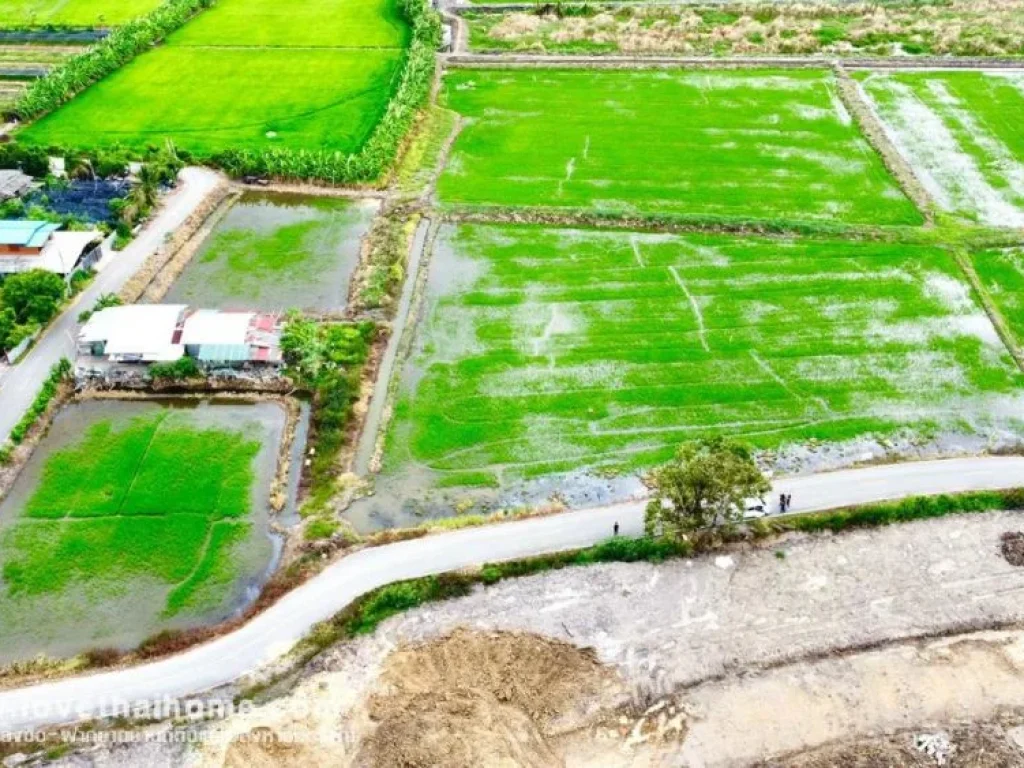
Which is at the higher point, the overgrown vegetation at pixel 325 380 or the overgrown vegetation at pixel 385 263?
the overgrown vegetation at pixel 385 263

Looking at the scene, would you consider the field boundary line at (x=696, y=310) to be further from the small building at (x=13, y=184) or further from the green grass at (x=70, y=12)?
the green grass at (x=70, y=12)

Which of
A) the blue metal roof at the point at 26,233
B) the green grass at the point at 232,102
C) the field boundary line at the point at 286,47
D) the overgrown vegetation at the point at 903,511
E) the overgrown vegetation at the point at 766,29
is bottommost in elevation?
the overgrown vegetation at the point at 903,511

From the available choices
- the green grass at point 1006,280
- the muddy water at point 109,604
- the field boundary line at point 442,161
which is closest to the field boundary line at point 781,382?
the green grass at point 1006,280

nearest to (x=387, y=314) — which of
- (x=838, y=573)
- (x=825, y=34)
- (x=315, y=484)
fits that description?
(x=315, y=484)

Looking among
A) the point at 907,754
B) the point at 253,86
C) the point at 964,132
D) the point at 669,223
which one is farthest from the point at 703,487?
the point at 253,86

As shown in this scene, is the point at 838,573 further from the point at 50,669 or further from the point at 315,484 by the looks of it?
the point at 50,669

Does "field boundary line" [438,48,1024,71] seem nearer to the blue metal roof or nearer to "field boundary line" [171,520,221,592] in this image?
the blue metal roof
